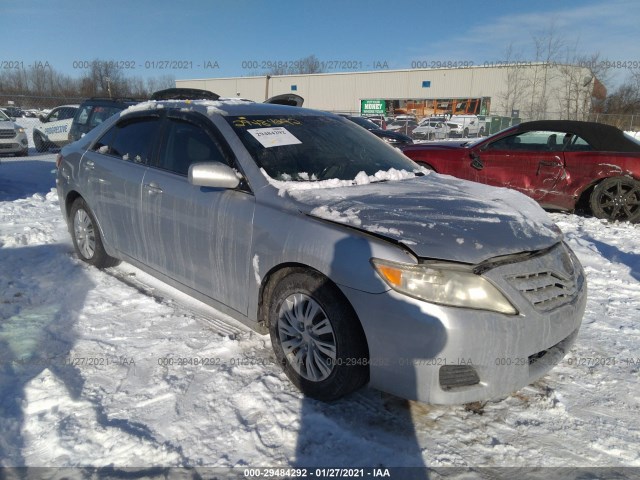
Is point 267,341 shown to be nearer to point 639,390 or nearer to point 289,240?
point 289,240

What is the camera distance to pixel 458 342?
2.23 meters

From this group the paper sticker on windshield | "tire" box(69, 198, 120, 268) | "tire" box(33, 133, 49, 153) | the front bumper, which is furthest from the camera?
"tire" box(33, 133, 49, 153)

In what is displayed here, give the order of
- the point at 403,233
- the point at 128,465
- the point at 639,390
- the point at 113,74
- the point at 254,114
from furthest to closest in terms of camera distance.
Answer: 1. the point at 113,74
2. the point at 254,114
3. the point at 639,390
4. the point at 403,233
5. the point at 128,465

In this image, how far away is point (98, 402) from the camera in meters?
2.64

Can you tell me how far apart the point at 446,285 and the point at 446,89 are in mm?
48827

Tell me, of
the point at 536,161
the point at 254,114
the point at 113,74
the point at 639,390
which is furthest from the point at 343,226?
the point at 113,74

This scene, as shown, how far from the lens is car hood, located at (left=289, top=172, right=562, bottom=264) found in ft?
7.86

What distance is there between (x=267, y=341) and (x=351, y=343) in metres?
1.09

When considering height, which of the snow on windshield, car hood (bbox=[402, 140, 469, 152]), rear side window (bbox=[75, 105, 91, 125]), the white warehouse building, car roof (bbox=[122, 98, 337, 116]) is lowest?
the snow on windshield

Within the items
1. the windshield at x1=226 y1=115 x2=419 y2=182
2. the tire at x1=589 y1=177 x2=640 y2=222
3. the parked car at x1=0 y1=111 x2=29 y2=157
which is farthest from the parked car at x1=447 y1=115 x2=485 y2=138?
the windshield at x1=226 y1=115 x2=419 y2=182

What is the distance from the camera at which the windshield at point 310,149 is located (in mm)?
3191

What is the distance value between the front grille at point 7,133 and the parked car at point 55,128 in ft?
3.58

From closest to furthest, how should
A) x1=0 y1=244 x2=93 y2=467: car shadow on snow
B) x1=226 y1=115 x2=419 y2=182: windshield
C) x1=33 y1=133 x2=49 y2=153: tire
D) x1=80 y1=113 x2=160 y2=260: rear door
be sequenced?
x1=0 y1=244 x2=93 y2=467: car shadow on snow → x1=226 y1=115 x2=419 y2=182: windshield → x1=80 y1=113 x2=160 y2=260: rear door → x1=33 y1=133 x2=49 y2=153: tire

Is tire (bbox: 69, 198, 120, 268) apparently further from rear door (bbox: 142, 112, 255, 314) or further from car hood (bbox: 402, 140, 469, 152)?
car hood (bbox: 402, 140, 469, 152)
